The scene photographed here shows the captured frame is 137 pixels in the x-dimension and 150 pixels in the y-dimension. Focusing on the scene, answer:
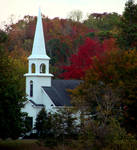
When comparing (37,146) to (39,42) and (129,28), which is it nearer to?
(39,42)

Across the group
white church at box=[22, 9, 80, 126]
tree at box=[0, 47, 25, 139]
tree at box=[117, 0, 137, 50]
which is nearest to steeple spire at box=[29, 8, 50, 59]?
white church at box=[22, 9, 80, 126]

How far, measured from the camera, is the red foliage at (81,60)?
6487cm

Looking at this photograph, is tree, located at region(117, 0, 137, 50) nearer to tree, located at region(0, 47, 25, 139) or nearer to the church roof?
the church roof

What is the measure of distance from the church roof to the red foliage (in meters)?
9.91

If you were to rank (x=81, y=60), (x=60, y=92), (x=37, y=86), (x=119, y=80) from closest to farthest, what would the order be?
(x=119, y=80) → (x=37, y=86) → (x=60, y=92) → (x=81, y=60)

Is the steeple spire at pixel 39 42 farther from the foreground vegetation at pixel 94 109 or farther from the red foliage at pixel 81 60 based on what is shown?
the red foliage at pixel 81 60

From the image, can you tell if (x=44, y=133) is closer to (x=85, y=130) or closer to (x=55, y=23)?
(x=85, y=130)

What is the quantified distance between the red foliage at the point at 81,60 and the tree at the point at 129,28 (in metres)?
5.53

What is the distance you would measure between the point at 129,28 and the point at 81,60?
10067 millimetres

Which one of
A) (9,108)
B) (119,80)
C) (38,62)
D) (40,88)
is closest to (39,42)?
(38,62)

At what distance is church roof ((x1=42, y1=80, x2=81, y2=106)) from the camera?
2013 inches

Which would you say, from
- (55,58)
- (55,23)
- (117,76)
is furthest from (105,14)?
(117,76)

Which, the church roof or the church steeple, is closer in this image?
the church roof

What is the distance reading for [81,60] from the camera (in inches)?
2625
